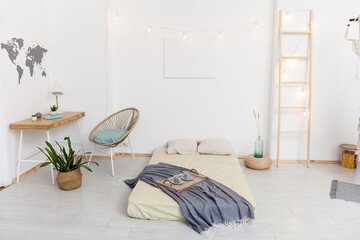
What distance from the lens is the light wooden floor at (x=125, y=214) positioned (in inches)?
94.3

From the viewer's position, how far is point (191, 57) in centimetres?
429

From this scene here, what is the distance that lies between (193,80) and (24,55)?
2.33 m

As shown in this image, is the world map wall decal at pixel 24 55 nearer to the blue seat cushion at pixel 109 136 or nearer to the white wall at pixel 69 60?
the white wall at pixel 69 60

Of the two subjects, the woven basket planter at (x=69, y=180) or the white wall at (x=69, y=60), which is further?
the white wall at (x=69, y=60)

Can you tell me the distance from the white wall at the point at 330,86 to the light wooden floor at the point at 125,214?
23.0 inches

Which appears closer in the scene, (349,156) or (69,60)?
(349,156)

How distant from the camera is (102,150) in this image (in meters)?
4.52

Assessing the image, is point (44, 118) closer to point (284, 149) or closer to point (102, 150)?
point (102, 150)

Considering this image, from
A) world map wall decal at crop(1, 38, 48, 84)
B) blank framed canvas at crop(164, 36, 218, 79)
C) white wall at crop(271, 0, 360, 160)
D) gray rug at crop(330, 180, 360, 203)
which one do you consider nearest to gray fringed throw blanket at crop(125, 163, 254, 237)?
gray rug at crop(330, 180, 360, 203)

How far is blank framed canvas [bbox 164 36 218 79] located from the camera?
426 centimetres

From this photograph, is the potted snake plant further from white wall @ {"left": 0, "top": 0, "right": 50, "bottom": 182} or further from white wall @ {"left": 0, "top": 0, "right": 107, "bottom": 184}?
white wall @ {"left": 0, "top": 0, "right": 107, "bottom": 184}

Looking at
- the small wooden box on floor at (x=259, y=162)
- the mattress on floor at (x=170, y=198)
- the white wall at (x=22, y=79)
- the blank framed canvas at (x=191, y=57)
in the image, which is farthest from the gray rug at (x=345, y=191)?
the white wall at (x=22, y=79)

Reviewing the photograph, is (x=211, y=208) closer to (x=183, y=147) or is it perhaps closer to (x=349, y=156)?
(x=183, y=147)

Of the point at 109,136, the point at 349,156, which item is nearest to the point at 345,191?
the point at 349,156
